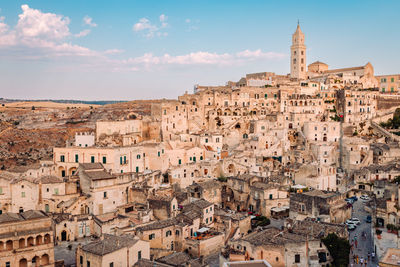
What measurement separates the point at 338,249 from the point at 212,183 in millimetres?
16605

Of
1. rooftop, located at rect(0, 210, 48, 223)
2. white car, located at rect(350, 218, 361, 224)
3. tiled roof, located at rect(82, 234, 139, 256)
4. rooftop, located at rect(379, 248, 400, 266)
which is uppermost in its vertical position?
rooftop, located at rect(0, 210, 48, 223)

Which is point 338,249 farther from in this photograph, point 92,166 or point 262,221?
point 92,166

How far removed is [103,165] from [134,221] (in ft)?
38.6

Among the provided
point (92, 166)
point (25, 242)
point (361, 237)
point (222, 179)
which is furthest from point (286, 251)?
point (92, 166)

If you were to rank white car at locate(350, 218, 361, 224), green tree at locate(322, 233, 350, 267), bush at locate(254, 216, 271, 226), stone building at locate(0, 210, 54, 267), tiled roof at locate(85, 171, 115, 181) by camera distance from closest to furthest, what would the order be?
1. green tree at locate(322, 233, 350, 267)
2. stone building at locate(0, 210, 54, 267)
3. white car at locate(350, 218, 361, 224)
4. bush at locate(254, 216, 271, 226)
5. tiled roof at locate(85, 171, 115, 181)

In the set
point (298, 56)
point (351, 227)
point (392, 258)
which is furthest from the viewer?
point (298, 56)

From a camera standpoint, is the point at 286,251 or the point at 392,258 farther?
the point at 286,251

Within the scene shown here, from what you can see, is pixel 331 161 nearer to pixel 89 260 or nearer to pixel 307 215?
pixel 307 215

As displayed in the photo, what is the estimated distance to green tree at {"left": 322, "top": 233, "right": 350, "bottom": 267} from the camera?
24562 millimetres

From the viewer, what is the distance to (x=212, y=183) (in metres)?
39.4

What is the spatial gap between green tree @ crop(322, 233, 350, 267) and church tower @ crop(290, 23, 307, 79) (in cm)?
5755

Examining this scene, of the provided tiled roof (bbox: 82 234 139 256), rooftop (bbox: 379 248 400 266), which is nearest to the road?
rooftop (bbox: 379 248 400 266)

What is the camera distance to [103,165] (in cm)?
4166

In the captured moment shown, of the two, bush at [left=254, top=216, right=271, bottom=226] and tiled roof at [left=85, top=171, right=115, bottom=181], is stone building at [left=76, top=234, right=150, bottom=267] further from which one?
bush at [left=254, top=216, right=271, bottom=226]
